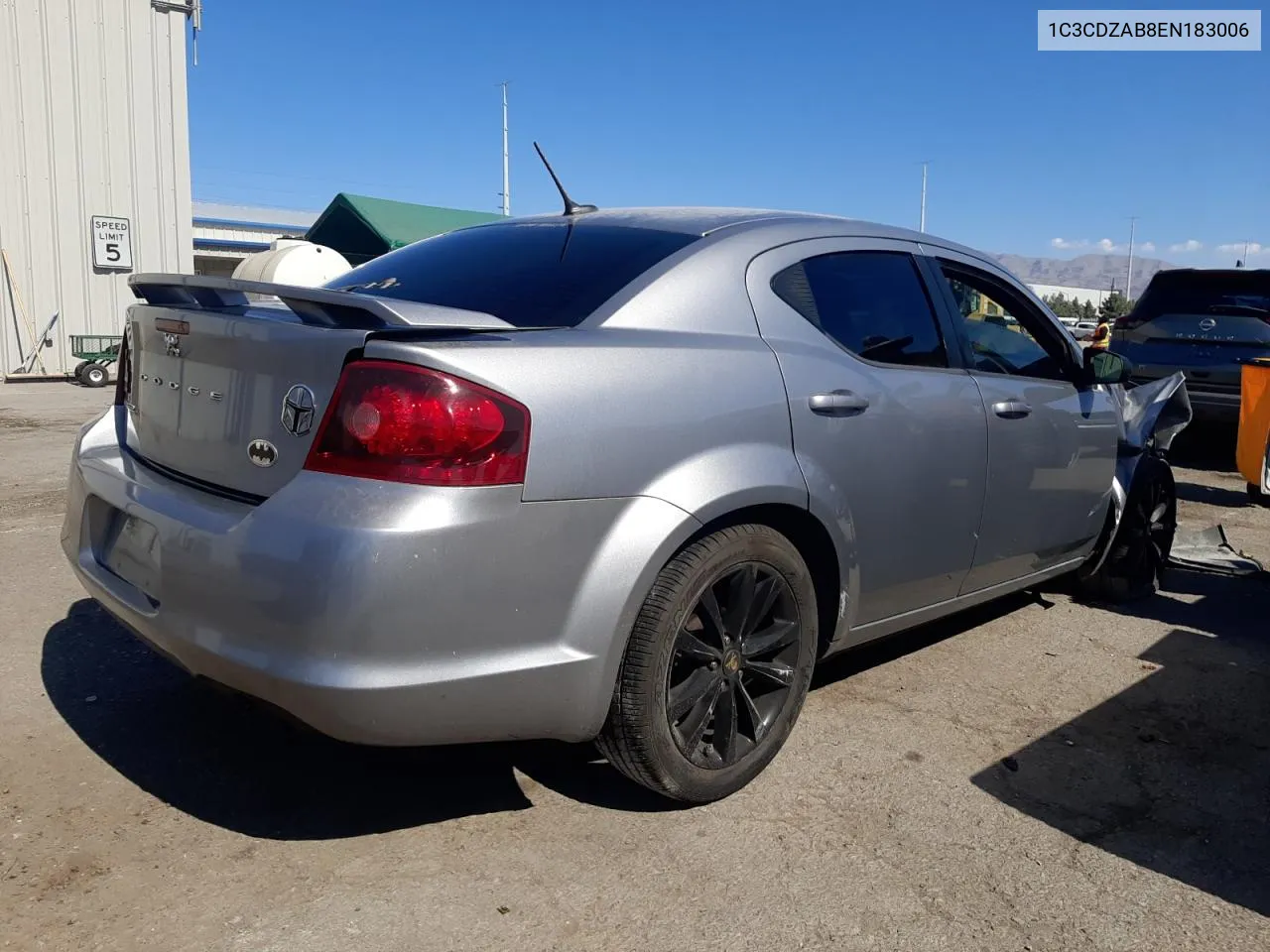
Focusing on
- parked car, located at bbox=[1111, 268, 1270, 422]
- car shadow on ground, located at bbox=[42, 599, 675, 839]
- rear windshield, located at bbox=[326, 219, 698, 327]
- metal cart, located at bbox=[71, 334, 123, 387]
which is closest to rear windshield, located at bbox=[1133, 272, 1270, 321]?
parked car, located at bbox=[1111, 268, 1270, 422]

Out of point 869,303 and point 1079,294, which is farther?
point 1079,294

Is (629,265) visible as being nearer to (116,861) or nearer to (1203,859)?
(116,861)

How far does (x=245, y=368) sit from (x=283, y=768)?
1192mm

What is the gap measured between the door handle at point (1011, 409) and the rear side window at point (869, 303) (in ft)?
0.94

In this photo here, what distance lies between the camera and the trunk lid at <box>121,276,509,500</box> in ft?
7.64

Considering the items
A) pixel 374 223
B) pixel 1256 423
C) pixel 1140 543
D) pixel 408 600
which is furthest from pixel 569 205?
pixel 374 223

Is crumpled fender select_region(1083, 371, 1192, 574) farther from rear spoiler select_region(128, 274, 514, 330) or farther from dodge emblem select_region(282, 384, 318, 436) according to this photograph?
dodge emblem select_region(282, 384, 318, 436)

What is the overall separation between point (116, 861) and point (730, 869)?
1.46m

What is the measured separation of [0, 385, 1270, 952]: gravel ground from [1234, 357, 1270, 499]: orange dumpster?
2.88 m

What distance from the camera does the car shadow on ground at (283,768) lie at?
2727mm

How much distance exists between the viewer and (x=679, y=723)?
2730 millimetres

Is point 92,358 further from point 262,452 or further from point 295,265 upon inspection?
point 262,452

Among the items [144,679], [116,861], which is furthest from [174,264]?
[116,861]

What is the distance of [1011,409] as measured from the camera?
146 inches
